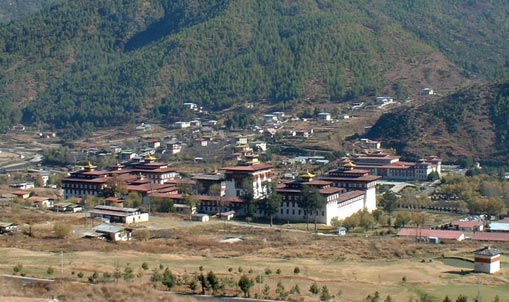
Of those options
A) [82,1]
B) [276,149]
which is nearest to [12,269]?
[276,149]

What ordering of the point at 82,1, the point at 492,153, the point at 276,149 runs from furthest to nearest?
the point at 82,1 → the point at 276,149 → the point at 492,153

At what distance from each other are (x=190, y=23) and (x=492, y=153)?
88437 millimetres

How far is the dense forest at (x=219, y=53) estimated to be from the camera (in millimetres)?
126438

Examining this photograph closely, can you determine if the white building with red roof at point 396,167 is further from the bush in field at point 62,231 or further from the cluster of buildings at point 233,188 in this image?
the bush in field at point 62,231

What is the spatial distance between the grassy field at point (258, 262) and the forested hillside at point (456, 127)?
36387mm

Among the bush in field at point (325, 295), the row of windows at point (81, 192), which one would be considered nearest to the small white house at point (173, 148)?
the row of windows at point (81, 192)

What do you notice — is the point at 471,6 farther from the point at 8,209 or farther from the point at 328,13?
the point at 8,209

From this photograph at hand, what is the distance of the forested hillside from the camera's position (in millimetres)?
85812

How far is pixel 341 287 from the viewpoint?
36969 millimetres

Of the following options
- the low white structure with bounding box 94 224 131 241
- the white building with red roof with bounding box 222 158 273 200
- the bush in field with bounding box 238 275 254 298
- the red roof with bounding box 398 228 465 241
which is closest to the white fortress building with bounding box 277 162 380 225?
the white building with red roof with bounding box 222 158 273 200

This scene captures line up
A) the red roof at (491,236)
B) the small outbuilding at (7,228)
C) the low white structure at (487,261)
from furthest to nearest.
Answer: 1. the small outbuilding at (7,228)
2. the red roof at (491,236)
3. the low white structure at (487,261)

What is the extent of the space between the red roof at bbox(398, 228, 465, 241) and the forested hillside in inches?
1294

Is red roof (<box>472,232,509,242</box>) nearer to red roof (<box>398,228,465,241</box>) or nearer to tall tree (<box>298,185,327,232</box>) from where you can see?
red roof (<box>398,228,465,241</box>)

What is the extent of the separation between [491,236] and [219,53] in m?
95.5
